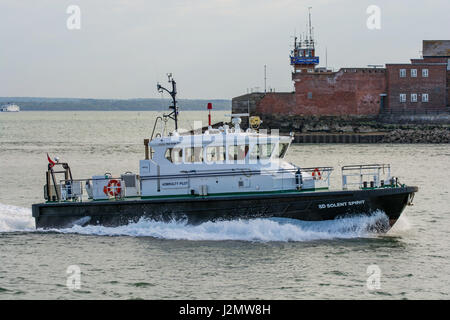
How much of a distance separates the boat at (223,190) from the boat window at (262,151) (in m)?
0.03

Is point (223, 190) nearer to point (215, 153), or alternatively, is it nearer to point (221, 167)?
point (221, 167)

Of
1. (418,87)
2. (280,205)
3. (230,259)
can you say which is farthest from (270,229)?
(418,87)

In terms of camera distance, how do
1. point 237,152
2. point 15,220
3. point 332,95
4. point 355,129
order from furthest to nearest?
point 332,95
point 355,129
point 15,220
point 237,152

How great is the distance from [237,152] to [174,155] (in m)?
1.77

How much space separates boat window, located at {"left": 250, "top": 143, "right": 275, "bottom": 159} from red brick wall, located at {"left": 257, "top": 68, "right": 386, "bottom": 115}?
4623cm

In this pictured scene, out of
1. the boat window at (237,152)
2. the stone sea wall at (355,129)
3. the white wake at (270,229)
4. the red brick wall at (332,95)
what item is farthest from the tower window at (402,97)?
the boat window at (237,152)

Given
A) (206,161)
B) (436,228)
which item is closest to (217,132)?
(206,161)

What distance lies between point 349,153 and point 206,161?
3079 centimetres

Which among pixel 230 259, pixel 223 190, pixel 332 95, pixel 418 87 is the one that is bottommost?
pixel 230 259

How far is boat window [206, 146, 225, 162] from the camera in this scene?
1934cm

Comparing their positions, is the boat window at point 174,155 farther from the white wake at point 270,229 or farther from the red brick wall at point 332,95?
the red brick wall at point 332,95

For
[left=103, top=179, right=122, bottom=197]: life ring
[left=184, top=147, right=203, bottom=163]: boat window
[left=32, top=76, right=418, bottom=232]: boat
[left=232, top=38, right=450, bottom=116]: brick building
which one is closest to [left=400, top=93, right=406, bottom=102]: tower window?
[left=232, top=38, right=450, bottom=116]: brick building

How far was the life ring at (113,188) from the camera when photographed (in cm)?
1982

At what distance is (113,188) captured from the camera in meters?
19.9
